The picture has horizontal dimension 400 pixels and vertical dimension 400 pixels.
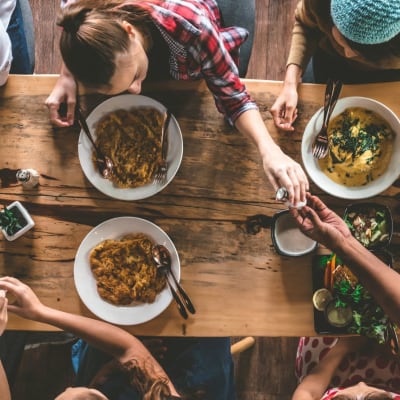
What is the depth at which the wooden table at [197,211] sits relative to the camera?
165 centimetres

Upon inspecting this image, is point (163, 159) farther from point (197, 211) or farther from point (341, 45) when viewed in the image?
point (341, 45)

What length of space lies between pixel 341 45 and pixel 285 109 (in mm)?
276

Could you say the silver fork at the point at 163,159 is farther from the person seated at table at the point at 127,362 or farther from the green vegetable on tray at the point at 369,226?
the green vegetable on tray at the point at 369,226

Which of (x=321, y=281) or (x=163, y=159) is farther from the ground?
(x=163, y=159)

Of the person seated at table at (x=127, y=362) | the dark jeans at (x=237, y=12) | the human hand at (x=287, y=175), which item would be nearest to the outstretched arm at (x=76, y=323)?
the person seated at table at (x=127, y=362)

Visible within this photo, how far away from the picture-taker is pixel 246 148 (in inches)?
67.2

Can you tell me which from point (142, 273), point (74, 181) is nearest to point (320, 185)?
point (142, 273)

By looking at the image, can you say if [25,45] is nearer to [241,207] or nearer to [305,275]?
[241,207]

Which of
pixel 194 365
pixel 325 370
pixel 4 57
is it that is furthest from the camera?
pixel 194 365

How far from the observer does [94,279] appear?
1641 mm

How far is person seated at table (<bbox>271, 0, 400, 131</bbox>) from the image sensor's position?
1337 mm

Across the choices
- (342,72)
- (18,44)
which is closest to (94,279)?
(18,44)

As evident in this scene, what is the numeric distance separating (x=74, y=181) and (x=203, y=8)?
76cm

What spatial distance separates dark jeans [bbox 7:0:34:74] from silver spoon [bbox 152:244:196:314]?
3.59 ft
